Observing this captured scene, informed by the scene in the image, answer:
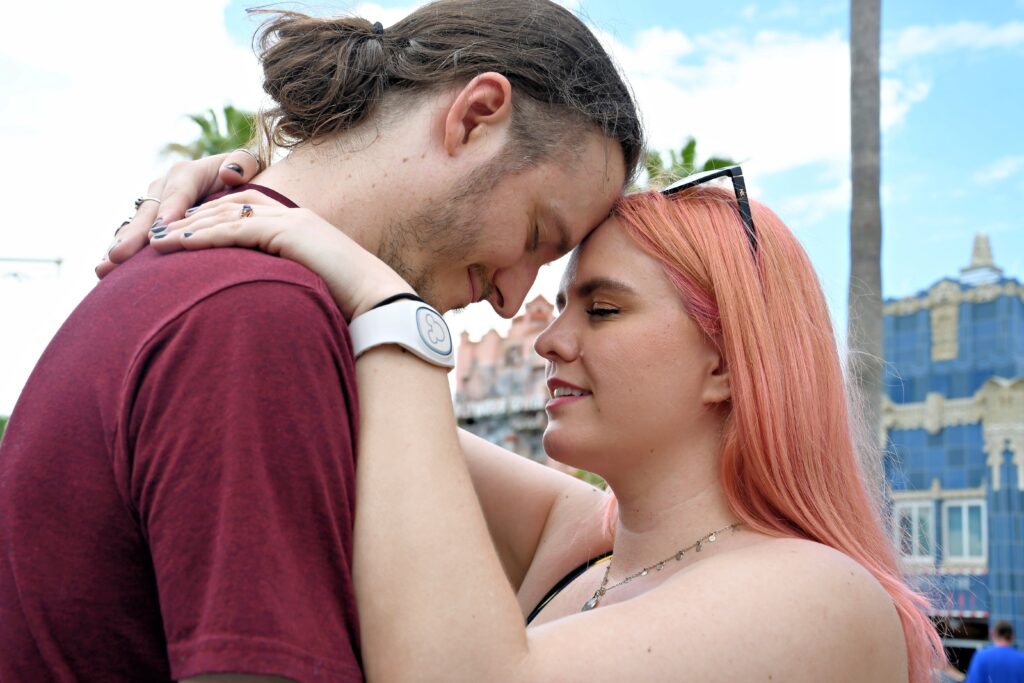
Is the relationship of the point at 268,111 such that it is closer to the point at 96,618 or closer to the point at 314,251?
the point at 314,251

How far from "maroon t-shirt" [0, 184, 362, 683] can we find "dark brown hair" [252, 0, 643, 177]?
2.58 ft

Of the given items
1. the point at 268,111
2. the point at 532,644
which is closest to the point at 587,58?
the point at 268,111

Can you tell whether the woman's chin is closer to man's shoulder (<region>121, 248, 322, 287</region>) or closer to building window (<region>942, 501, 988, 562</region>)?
man's shoulder (<region>121, 248, 322, 287</region>)

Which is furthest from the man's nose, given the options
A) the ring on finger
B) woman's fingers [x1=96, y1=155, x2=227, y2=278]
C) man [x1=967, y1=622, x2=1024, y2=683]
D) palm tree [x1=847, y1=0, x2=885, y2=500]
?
man [x1=967, y1=622, x2=1024, y2=683]

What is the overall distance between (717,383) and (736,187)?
59 centimetres

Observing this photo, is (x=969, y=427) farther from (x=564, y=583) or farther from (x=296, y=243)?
(x=296, y=243)

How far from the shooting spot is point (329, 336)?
1.76 m

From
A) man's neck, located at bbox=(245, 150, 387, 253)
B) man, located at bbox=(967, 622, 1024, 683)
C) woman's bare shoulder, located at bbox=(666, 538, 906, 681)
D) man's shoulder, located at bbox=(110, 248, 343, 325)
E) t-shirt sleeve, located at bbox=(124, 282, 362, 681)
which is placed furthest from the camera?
man, located at bbox=(967, 622, 1024, 683)

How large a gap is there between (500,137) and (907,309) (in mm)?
29912

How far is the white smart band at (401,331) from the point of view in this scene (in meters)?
1.89

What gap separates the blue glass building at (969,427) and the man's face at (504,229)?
25.5m

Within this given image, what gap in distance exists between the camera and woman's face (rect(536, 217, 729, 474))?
2.77 m

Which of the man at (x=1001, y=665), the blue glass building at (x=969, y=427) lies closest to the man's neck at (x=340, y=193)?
the man at (x=1001, y=665)

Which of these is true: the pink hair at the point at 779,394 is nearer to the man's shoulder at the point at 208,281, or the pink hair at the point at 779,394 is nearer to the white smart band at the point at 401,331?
the white smart band at the point at 401,331
